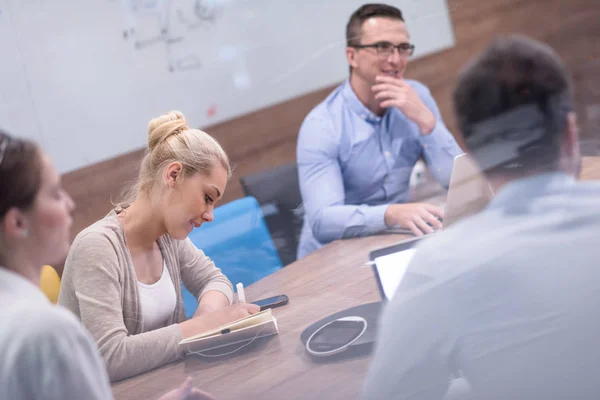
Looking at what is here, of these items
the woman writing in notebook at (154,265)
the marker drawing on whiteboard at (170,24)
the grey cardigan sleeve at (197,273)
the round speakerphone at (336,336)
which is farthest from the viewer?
the marker drawing on whiteboard at (170,24)

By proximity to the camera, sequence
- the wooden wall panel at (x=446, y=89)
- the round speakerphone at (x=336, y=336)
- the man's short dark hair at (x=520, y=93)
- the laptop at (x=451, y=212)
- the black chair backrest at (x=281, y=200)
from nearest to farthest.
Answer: the man's short dark hair at (x=520, y=93)
the laptop at (x=451, y=212)
the round speakerphone at (x=336, y=336)
the wooden wall panel at (x=446, y=89)
the black chair backrest at (x=281, y=200)

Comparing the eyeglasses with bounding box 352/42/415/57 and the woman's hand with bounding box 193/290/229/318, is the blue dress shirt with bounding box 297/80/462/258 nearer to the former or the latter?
the eyeglasses with bounding box 352/42/415/57

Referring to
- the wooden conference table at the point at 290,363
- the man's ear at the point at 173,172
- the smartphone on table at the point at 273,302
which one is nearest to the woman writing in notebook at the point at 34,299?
the wooden conference table at the point at 290,363

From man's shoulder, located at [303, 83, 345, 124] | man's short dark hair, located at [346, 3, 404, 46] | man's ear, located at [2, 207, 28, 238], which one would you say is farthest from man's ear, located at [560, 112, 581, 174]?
man's shoulder, located at [303, 83, 345, 124]

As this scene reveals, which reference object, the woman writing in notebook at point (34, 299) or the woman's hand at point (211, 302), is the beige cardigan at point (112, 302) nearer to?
the woman's hand at point (211, 302)

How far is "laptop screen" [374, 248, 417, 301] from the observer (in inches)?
48.6

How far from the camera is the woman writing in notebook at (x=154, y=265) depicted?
4.08 feet

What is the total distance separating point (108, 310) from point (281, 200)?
0.72 meters

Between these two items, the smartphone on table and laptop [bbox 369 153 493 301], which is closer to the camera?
laptop [bbox 369 153 493 301]

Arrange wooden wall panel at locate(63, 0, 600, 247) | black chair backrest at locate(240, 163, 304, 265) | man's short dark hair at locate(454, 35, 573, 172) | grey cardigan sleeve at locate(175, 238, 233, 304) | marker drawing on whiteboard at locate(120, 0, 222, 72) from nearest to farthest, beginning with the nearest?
A: man's short dark hair at locate(454, 35, 573, 172), wooden wall panel at locate(63, 0, 600, 247), grey cardigan sleeve at locate(175, 238, 233, 304), marker drawing on whiteboard at locate(120, 0, 222, 72), black chair backrest at locate(240, 163, 304, 265)

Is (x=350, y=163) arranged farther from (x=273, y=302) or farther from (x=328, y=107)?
(x=273, y=302)

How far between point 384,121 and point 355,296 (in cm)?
66

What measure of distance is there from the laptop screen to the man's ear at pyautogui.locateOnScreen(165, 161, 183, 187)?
43 centimetres

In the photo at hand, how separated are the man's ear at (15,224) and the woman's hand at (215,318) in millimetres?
482
